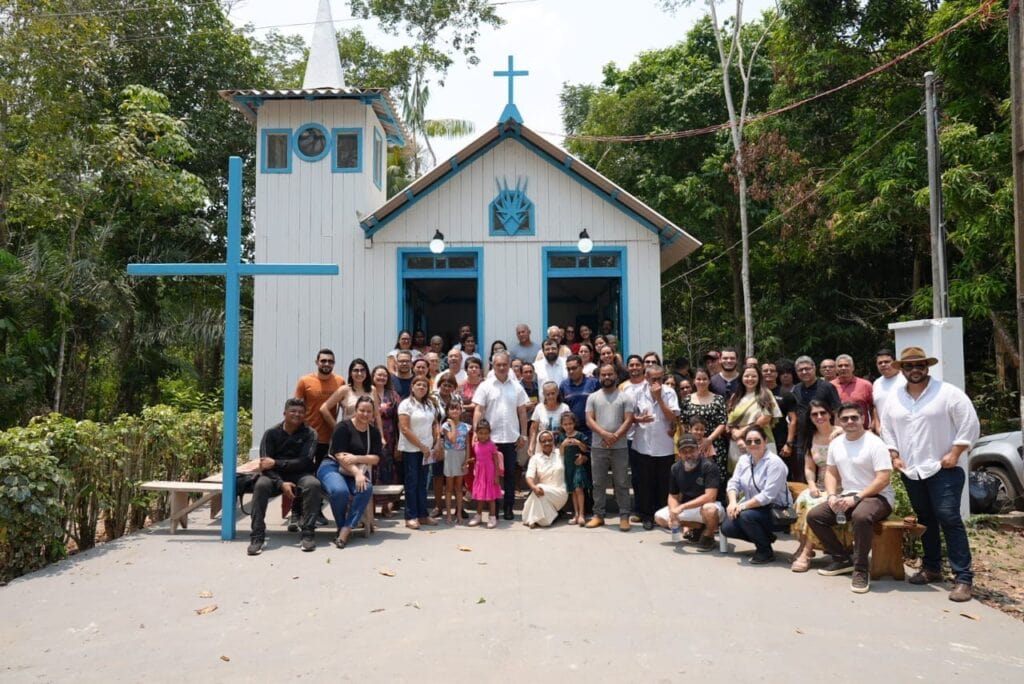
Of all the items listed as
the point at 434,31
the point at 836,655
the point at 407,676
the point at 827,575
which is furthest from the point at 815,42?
the point at 407,676

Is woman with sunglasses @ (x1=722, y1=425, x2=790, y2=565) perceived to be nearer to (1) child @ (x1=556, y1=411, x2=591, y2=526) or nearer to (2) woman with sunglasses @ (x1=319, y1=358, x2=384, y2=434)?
(1) child @ (x1=556, y1=411, x2=591, y2=526)

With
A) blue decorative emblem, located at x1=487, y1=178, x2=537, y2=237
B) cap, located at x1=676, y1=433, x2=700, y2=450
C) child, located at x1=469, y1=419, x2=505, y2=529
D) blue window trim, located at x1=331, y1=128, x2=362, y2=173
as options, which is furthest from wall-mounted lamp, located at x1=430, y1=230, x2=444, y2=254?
cap, located at x1=676, y1=433, x2=700, y2=450

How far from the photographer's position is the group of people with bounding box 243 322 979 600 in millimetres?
6434

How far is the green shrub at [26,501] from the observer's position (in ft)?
20.2

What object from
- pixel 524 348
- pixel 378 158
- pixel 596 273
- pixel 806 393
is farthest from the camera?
pixel 378 158

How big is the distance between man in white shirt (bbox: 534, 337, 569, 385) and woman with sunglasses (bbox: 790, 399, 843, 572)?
10.0ft

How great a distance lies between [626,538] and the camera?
25.2ft

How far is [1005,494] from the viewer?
1009 centimetres

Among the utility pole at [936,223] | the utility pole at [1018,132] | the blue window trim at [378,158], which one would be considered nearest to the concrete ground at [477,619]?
the utility pole at [1018,132]

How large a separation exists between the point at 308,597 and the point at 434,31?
23.2 metres

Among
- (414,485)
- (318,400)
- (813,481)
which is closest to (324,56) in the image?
(318,400)

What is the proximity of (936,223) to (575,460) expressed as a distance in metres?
6.68

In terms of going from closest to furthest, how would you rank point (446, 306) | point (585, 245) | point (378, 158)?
point (585, 245)
point (378, 158)
point (446, 306)

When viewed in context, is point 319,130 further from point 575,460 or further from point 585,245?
point 575,460
